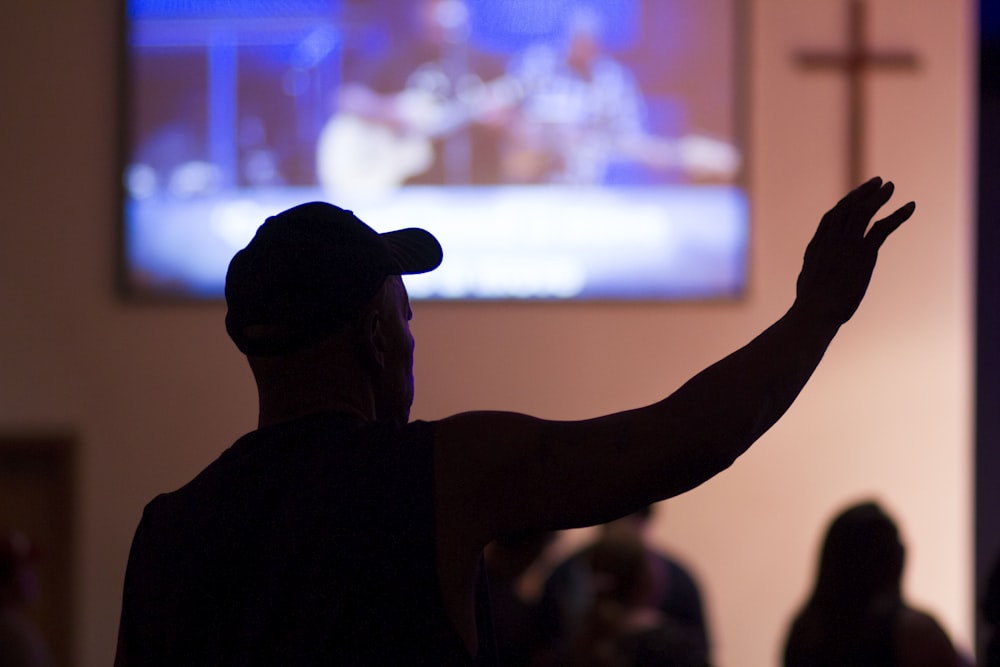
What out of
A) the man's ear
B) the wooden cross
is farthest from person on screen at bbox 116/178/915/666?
the wooden cross

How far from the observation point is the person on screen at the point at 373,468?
2.96ft

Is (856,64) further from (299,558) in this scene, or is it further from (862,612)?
(299,558)

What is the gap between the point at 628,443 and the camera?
89 centimetres

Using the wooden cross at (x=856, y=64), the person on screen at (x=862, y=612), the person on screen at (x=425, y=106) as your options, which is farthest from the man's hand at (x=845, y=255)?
A: the wooden cross at (x=856, y=64)

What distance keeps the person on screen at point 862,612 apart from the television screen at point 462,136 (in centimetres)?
235

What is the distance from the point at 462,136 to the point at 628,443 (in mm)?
4051

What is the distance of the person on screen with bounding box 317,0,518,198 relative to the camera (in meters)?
4.81

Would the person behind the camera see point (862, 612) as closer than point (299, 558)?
No

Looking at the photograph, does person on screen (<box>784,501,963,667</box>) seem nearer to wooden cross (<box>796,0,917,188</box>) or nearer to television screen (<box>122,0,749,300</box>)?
television screen (<box>122,0,749,300</box>)

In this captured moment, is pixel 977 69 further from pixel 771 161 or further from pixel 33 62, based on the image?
pixel 33 62

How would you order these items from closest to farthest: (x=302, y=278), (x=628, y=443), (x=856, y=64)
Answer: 1. (x=628, y=443)
2. (x=302, y=278)
3. (x=856, y=64)

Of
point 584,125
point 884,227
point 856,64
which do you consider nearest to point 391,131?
point 584,125

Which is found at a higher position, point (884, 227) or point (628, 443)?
point (884, 227)

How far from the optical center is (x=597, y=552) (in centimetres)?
325
